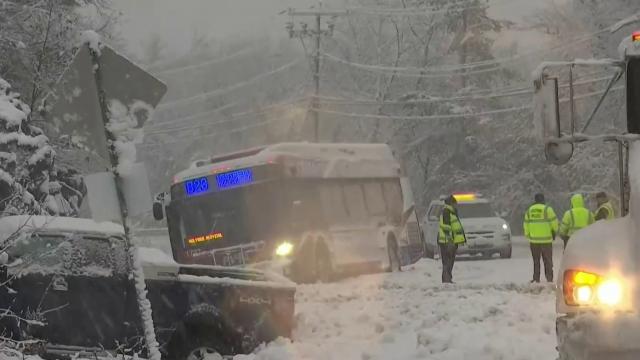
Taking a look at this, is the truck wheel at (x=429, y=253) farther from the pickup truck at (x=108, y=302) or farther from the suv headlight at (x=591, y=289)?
the suv headlight at (x=591, y=289)

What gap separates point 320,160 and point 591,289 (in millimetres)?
14953

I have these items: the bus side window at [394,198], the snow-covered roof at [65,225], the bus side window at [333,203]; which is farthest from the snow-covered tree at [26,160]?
the bus side window at [394,198]

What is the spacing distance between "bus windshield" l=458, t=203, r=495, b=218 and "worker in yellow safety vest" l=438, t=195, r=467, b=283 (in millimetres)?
11051

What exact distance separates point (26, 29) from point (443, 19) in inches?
1447

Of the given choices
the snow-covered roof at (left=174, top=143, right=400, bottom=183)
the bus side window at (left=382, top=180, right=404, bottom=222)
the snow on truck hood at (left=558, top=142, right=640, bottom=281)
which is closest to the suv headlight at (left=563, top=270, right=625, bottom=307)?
the snow on truck hood at (left=558, top=142, right=640, bottom=281)

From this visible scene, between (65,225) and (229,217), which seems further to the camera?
(229,217)

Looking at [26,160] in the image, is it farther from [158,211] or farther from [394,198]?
[394,198]

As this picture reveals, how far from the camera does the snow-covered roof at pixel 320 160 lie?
18.3 metres

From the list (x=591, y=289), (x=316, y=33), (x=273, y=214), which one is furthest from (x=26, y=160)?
(x=316, y=33)

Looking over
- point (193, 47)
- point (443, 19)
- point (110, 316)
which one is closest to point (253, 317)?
point (110, 316)

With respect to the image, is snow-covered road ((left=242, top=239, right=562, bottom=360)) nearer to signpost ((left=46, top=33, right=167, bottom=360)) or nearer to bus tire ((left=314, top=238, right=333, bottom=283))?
bus tire ((left=314, top=238, right=333, bottom=283))

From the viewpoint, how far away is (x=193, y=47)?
289ft

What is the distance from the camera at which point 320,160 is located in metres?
20.1

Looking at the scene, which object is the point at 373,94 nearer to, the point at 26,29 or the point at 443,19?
the point at 443,19
